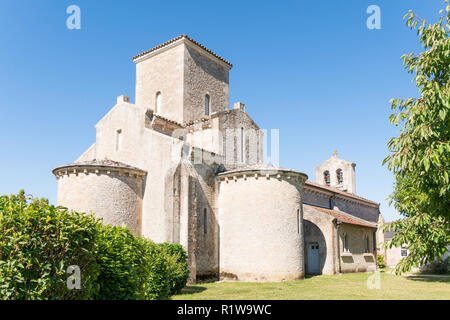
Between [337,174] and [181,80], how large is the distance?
861 inches

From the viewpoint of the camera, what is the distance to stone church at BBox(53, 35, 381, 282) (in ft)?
63.5

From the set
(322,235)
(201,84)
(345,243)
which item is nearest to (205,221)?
(322,235)

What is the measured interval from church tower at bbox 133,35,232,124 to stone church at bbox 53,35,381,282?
8 centimetres

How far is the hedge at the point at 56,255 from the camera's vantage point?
5820 millimetres

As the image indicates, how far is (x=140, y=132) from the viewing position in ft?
72.4

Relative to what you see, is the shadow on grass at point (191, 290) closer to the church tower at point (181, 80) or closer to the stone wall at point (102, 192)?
the stone wall at point (102, 192)

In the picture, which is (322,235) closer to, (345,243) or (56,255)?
(345,243)

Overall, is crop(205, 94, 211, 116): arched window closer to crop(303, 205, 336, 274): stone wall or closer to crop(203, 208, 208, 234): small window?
crop(203, 208, 208, 234): small window

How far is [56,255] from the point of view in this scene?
629 centimetres

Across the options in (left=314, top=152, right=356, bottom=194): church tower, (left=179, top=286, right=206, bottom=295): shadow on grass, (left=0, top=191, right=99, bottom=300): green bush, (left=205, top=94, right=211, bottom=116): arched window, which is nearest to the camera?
(left=0, top=191, right=99, bottom=300): green bush

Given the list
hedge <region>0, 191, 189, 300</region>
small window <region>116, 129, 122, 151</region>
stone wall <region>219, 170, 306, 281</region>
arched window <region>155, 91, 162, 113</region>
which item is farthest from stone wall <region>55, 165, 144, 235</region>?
hedge <region>0, 191, 189, 300</region>

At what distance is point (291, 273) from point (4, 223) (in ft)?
54.8
